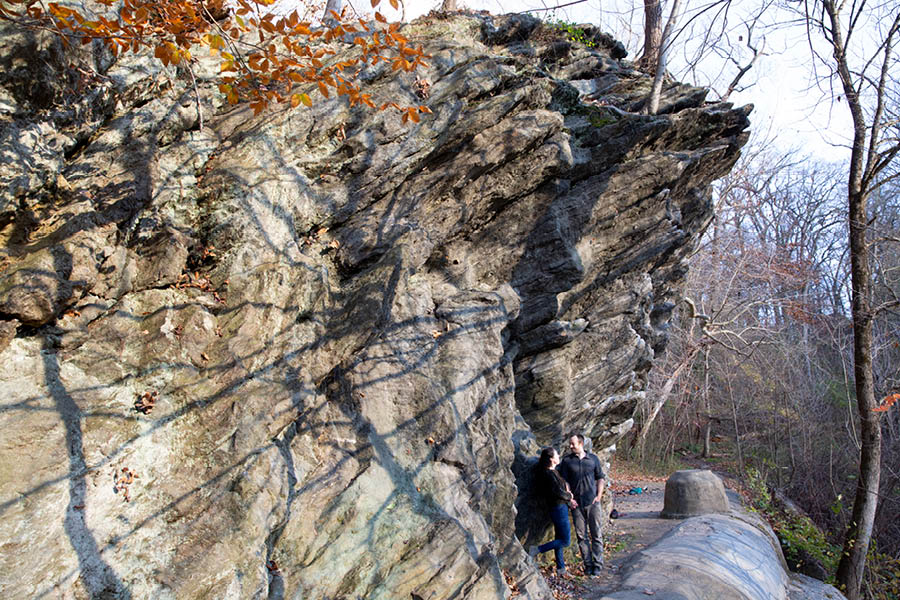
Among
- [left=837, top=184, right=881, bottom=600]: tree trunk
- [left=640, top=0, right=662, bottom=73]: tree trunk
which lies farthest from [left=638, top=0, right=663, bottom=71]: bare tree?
[left=837, top=184, right=881, bottom=600]: tree trunk

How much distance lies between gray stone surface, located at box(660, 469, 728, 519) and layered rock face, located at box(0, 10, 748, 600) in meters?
4.23

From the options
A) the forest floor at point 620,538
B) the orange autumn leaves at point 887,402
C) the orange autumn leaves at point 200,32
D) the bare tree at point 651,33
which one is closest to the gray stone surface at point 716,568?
the forest floor at point 620,538

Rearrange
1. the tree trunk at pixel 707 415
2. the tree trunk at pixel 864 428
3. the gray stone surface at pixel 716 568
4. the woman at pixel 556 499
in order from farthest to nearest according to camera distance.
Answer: the tree trunk at pixel 707 415
the tree trunk at pixel 864 428
the woman at pixel 556 499
the gray stone surface at pixel 716 568

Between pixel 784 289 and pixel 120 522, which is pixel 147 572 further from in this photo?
pixel 784 289

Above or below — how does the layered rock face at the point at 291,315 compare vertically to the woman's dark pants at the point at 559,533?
above

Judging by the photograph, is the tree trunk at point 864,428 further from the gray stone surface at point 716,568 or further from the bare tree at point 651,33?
the bare tree at point 651,33

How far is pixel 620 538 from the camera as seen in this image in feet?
34.2

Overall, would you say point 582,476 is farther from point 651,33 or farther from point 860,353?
point 651,33

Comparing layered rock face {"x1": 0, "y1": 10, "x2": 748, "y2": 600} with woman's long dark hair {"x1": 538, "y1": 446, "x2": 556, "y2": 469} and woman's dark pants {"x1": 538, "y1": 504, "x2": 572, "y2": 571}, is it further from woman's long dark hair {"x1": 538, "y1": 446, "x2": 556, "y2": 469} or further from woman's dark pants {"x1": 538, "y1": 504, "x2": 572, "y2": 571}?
woman's dark pants {"x1": 538, "y1": 504, "x2": 572, "y2": 571}

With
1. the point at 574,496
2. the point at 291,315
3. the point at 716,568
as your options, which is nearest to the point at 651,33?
the point at 574,496

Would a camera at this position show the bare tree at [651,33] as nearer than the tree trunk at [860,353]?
No

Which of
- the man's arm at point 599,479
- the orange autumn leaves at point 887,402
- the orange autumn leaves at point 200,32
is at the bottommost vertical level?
the man's arm at point 599,479

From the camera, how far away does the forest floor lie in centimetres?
758

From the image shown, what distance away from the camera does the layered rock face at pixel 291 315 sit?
404 cm
